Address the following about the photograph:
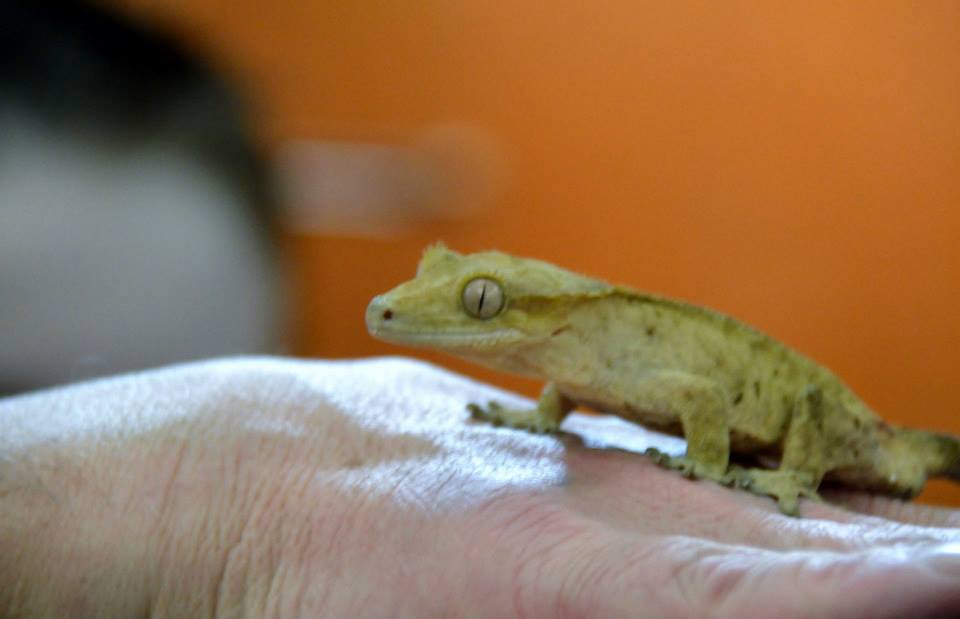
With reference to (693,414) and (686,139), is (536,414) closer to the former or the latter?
(693,414)

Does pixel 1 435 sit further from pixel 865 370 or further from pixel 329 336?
pixel 329 336

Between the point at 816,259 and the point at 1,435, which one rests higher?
the point at 816,259

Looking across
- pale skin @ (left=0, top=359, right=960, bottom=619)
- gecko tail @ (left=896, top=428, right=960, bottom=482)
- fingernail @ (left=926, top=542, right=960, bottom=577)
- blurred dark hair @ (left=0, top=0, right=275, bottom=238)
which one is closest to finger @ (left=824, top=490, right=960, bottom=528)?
pale skin @ (left=0, top=359, right=960, bottom=619)

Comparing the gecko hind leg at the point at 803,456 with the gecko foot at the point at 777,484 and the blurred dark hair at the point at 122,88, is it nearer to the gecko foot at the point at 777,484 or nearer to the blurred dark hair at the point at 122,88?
the gecko foot at the point at 777,484

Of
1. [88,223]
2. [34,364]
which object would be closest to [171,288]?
[88,223]

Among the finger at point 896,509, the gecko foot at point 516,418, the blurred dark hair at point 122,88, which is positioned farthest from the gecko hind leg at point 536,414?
the blurred dark hair at point 122,88

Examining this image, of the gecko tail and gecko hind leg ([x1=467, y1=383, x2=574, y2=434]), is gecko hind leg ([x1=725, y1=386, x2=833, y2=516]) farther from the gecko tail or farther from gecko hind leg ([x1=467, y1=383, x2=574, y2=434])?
gecko hind leg ([x1=467, y1=383, x2=574, y2=434])
